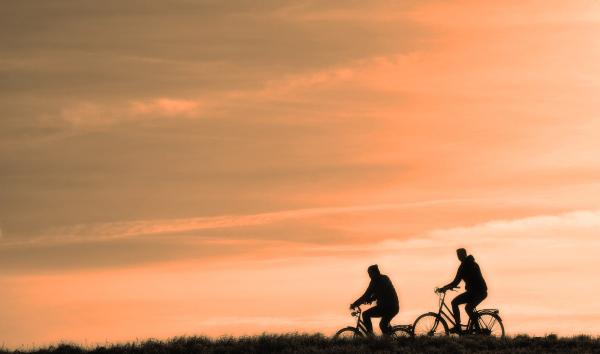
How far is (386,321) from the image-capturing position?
26.6m

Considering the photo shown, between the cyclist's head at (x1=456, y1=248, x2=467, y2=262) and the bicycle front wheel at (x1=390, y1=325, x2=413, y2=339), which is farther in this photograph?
the bicycle front wheel at (x1=390, y1=325, x2=413, y2=339)

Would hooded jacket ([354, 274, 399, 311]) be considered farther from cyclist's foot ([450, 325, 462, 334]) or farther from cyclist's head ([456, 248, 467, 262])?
cyclist's head ([456, 248, 467, 262])

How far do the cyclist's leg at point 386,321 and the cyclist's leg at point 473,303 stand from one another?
192 centimetres

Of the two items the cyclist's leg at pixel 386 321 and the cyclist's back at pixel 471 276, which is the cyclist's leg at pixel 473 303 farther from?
the cyclist's leg at pixel 386 321

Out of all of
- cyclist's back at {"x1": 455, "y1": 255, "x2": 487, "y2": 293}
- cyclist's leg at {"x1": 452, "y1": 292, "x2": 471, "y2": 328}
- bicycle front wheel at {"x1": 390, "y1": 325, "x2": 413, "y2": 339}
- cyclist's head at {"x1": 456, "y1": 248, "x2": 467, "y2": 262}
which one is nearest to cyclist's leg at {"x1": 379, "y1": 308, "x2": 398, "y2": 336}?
bicycle front wheel at {"x1": 390, "y1": 325, "x2": 413, "y2": 339}

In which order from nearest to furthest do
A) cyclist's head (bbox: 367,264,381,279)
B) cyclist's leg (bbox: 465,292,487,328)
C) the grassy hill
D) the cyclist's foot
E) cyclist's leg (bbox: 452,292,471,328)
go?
the grassy hill < cyclist's leg (bbox: 465,292,487,328) < cyclist's leg (bbox: 452,292,471,328) < the cyclist's foot < cyclist's head (bbox: 367,264,381,279)

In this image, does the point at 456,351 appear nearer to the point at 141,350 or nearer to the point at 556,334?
the point at 556,334

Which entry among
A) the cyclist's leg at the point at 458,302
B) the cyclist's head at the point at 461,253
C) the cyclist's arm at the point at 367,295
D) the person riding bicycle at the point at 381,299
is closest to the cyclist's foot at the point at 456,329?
the cyclist's leg at the point at 458,302

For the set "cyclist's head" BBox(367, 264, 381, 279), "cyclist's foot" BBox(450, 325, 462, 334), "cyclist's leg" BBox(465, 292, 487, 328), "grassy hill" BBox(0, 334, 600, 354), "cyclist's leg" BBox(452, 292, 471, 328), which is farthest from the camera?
"cyclist's head" BBox(367, 264, 381, 279)

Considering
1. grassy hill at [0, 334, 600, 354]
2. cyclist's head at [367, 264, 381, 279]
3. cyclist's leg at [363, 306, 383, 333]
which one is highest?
cyclist's head at [367, 264, 381, 279]

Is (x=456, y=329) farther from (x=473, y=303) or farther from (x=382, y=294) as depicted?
(x=382, y=294)

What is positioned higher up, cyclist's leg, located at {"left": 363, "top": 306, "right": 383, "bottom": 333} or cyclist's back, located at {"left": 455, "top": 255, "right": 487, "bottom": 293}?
cyclist's back, located at {"left": 455, "top": 255, "right": 487, "bottom": 293}

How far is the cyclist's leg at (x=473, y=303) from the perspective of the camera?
2591 cm

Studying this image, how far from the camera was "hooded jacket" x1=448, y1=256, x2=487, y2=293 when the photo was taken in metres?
25.8
